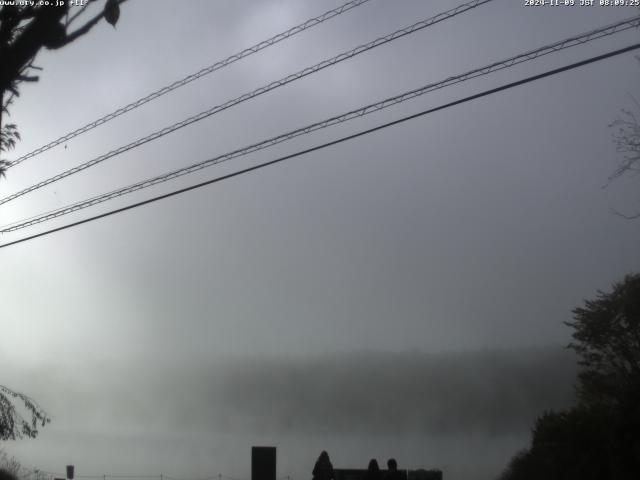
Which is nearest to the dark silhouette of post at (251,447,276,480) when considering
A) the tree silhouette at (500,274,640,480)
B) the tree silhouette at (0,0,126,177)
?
the tree silhouette at (500,274,640,480)

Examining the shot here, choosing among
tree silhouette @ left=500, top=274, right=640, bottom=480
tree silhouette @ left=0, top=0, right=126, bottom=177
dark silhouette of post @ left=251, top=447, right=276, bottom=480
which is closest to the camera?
tree silhouette @ left=0, top=0, right=126, bottom=177

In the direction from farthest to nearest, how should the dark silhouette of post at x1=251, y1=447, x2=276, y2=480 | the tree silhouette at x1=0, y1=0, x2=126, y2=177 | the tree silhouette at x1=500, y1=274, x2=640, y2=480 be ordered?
the dark silhouette of post at x1=251, y1=447, x2=276, y2=480, the tree silhouette at x1=500, y1=274, x2=640, y2=480, the tree silhouette at x1=0, y1=0, x2=126, y2=177

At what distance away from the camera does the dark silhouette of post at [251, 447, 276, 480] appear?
1930cm

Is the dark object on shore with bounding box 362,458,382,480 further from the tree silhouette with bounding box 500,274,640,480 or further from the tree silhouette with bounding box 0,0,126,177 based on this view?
the tree silhouette with bounding box 0,0,126,177

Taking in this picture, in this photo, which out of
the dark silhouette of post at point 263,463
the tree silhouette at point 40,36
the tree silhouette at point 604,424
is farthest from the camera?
the dark silhouette of post at point 263,463

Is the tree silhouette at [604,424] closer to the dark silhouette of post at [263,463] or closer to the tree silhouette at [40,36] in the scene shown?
the dark silhouette of post at [263,463]

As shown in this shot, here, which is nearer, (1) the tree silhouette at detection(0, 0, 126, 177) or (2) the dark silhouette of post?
(1) the tree silhouette at detection(0, 0, 126, 177)

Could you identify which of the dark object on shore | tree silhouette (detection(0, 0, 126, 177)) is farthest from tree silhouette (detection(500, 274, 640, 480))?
tree silhouette (detection(0, 0, 126, 177))

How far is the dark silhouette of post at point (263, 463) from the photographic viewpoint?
1930 cm

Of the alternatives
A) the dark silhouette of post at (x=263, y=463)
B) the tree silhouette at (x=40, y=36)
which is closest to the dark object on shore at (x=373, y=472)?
the dark silhouette of post at (x=263, y=463)

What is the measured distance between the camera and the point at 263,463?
19.4 metres

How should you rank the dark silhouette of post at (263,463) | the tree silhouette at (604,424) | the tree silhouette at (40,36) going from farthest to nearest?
the dark silhouette of post at (263,463), the tree silhouette at (604,424), the tree silhouette at (40,36)

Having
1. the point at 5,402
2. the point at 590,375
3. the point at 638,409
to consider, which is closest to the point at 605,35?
the point at 638,409

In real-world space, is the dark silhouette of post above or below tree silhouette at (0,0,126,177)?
below
